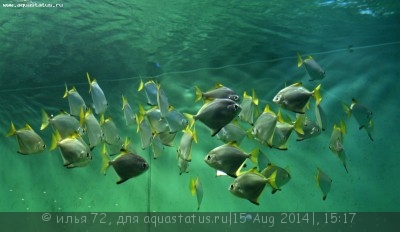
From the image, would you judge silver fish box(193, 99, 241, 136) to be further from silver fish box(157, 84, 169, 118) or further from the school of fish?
silver fish box(157, 84, 169, 118)

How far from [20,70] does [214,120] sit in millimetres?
11223

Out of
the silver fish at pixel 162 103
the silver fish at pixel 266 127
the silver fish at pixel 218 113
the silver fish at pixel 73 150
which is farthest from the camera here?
the silver fish at pixel 162 103

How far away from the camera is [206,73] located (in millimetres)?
14367

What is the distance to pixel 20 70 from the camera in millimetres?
14539

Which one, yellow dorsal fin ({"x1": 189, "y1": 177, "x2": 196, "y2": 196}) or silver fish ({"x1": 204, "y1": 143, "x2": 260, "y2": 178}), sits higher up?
silver fish ({"x1": 204, "y1": 143, "x2": 260, "y2": 178})

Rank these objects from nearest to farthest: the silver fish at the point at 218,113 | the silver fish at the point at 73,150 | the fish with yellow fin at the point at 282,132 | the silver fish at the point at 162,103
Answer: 1. the silver fish at the point at 218,113
2. the silver fish at the point at 73,150
3. the fish with yellow fin at the point at 282,132
4. the silver fish at the point at 162,103

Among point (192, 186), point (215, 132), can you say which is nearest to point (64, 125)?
point (192, 186)

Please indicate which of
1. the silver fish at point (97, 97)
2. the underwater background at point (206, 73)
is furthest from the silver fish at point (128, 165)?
the underwater background at point (206, 73)

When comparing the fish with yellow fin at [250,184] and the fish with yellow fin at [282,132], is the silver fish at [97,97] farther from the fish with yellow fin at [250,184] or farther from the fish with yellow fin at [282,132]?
the fish with yellow fin at [282,132]

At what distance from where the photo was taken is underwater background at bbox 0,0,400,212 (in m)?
11.9

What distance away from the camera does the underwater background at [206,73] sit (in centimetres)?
1191

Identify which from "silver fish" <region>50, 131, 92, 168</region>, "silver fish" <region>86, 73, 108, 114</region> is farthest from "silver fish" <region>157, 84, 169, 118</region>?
"silver fish" <region>50, 131, 92, 168</region>

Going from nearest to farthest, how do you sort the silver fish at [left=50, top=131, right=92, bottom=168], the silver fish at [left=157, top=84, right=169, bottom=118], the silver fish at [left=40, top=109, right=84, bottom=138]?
the silver fish at [left=50, top=131, right=92, bottom=168]
the silver fish at [left=40, top=109, right=84, bottom=138]
the silver fish at [left=157, top=84, right=169, bottom=118]

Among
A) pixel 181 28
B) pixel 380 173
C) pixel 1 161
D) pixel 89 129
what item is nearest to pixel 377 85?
pixel 380 173
